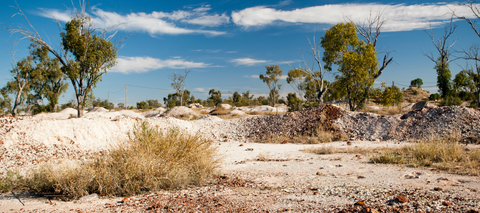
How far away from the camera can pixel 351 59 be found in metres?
17.4

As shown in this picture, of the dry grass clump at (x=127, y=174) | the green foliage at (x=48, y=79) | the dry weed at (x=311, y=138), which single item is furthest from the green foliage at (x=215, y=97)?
the dry grass clump at (x=127, y=174)

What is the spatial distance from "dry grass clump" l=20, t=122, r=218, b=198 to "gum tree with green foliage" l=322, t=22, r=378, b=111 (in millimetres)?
16295

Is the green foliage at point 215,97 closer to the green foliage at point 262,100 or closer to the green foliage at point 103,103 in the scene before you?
the green foliage at point 262,100

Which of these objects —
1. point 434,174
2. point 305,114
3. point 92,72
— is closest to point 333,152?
point 434,174

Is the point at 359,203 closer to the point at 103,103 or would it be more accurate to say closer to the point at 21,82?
the point at 21,82

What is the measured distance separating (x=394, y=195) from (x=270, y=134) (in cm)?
889

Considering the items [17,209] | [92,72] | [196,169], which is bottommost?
[17,209]

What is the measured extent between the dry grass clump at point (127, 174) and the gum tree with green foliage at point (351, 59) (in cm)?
1630

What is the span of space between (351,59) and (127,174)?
56.8 feet

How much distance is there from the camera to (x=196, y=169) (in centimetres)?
453

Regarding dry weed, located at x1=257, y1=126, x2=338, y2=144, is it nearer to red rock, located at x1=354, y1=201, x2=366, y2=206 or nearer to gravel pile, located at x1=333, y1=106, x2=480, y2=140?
gravel pile, located at x1=333, y1=106, x2=480, y2=140

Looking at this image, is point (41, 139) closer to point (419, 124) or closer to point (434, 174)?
point (434, 174)

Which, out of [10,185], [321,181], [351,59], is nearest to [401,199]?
[321,181]

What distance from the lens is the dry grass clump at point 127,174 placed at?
3746 mm
